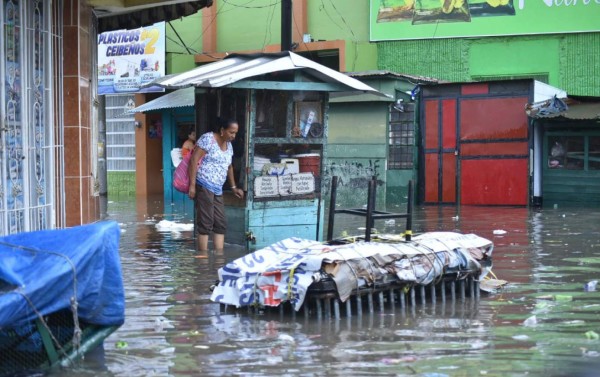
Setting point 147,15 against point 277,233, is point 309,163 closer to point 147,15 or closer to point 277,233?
point 277,233

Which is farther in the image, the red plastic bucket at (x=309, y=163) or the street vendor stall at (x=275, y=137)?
the red plastic bucket at (x=309, y=163)

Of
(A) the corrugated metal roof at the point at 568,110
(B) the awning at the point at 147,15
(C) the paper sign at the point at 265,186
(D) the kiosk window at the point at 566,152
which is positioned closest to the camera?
(C) the paper sign at the point at 265,186

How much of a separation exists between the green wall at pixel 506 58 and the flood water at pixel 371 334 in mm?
12796

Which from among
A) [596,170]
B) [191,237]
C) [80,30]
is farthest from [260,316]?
[596,170]

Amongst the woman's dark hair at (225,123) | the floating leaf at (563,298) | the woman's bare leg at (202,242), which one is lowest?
the floating leaf at (563,298)

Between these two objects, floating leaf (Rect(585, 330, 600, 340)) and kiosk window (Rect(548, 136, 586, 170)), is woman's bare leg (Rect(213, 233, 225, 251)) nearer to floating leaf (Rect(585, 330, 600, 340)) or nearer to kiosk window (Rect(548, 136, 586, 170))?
floating leaf (Rect(585, 330, 600, 340))

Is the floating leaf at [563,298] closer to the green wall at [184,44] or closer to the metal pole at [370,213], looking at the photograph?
the metal pole at [370,213]

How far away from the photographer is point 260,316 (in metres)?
7.54

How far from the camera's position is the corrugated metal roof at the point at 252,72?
10.6 metres

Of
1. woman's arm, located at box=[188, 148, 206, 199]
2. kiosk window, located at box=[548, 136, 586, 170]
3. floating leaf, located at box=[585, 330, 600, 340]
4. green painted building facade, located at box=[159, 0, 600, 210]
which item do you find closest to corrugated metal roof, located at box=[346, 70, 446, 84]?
green painted building facade, located at box=[159, 0, 600, 210]

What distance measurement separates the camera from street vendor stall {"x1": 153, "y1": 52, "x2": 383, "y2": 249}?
11508 mm

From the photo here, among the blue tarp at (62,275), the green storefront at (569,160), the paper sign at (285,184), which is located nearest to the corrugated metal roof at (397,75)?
the green storefront at (569,160)

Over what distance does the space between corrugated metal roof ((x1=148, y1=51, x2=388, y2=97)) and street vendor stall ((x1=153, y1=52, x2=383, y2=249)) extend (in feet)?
0.06

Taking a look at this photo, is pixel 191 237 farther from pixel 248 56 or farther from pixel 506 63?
pixel 506 63
